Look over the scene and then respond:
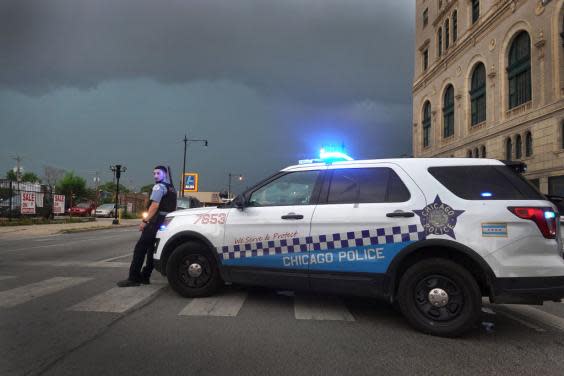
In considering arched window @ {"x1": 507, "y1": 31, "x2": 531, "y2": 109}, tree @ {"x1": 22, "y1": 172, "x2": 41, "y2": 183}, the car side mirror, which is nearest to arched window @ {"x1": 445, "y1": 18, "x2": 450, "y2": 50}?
arched window @ {"x1": 507, "y1": 31, "x2": 531, "y2": 109}

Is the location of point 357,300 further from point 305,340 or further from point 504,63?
point 504,63

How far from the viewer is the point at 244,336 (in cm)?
427

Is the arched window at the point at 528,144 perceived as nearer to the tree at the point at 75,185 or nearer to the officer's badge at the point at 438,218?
the officer's badge at the point at 438,218

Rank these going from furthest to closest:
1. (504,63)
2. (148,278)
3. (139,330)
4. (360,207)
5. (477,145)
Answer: (477,145) → (504,63) → (148,278) → (360,207) → (139,330)

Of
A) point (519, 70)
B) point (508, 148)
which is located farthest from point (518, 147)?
point (519, 70)

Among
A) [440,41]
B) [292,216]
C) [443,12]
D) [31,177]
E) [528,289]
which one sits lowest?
[528,289]

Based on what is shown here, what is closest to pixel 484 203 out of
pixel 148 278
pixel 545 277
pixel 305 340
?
pixel 545 277

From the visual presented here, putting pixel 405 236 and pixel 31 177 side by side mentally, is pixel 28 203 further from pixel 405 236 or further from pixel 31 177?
pixel 31 177

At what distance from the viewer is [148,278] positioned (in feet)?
22.7

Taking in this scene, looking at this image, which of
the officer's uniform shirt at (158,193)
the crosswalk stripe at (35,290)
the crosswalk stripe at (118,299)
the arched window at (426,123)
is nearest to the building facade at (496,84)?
the arched window at (426,123)

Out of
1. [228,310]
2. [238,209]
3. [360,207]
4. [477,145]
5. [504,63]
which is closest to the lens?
[360,207]

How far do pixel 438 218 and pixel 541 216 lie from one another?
962 millimetres

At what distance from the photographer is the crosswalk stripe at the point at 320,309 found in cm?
504

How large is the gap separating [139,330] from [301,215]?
7.13ft
